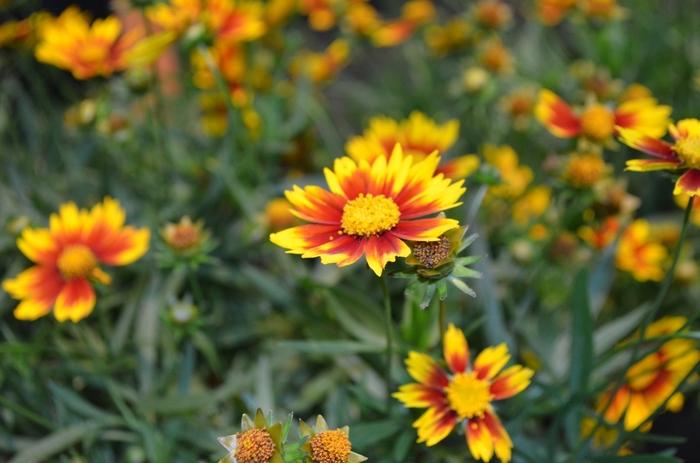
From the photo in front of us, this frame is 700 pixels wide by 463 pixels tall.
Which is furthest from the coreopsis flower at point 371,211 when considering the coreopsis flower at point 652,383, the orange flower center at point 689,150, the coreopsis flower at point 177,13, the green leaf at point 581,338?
the coreopsis flower at point 177,13

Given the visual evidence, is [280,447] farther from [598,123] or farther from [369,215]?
[598,123]

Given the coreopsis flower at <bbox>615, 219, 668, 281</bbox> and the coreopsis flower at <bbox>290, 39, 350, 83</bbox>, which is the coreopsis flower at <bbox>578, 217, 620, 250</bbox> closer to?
the coreopsis flower at <bbox>615, 219, 668, 281</bbox>

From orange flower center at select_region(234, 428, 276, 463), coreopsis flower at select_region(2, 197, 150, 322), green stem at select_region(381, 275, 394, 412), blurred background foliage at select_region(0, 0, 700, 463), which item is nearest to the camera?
orange flower center at select_region(234, 428, 276, 463)

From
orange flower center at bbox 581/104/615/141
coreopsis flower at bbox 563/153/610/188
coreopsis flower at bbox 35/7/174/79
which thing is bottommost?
coreopsis flower at bbox 563/153/610/188

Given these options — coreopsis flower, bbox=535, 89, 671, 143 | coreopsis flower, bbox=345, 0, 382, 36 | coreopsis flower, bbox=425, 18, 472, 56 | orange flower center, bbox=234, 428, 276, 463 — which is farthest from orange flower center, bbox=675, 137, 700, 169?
coreopsis flower, bbox=345, 0, 382, 36

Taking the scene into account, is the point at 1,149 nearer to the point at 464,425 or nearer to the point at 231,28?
the point at 231,28

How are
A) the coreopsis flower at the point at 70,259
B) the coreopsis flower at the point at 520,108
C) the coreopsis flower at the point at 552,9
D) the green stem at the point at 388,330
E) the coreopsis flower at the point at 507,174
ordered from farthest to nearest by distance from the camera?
the coreopsis flower at the point at 552,9 < the coreopsis flower at the point at 520,108 < the coreopsis flower at the point at 507,174 < the coreopsis flower at the point at 70,259 < the green stem at the point at 388,330

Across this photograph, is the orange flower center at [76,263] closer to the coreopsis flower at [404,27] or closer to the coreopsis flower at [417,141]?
the coreopsis flower at [417,141]
